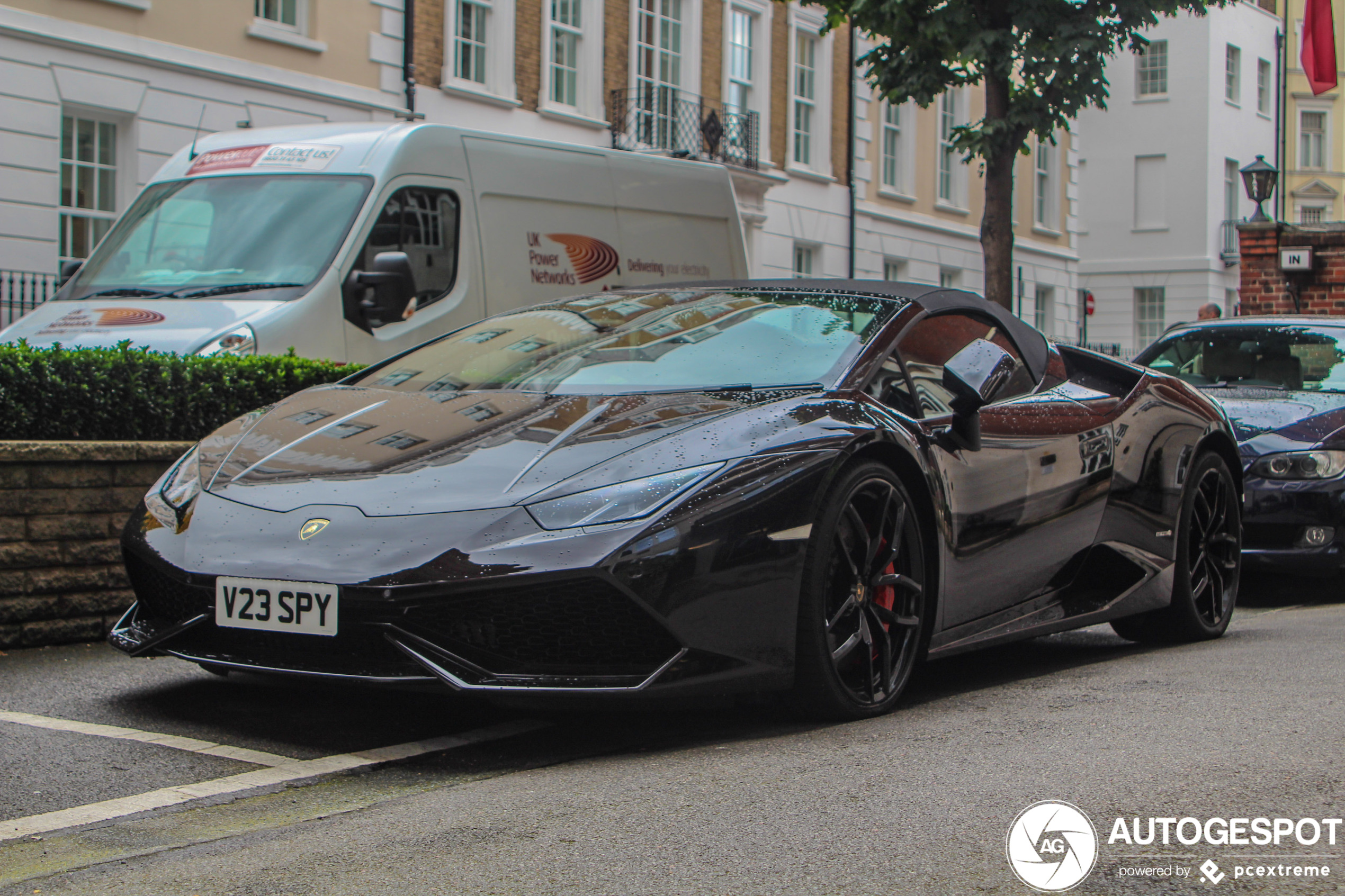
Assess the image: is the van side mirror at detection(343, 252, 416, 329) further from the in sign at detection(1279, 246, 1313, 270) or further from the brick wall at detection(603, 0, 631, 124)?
the brick wall at detection(603, 0, 631, 124)

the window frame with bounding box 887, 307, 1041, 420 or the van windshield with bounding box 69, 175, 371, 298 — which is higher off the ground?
the van windshield with bounding box 69, 175, 371, 298

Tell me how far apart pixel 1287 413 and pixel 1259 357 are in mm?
1049

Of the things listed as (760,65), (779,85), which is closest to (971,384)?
(760,65)

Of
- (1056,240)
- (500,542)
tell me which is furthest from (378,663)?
(1056,240)


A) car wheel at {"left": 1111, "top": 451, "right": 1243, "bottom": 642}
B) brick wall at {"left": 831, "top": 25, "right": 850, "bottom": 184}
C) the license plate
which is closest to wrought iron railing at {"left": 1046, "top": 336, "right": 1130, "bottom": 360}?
brick wall at {"left": 831, "top": 25, "right": 850, "bottom": 184}

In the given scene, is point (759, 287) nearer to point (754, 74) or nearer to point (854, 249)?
point (754, 74)

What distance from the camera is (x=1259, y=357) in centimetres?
952

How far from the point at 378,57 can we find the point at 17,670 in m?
17.0

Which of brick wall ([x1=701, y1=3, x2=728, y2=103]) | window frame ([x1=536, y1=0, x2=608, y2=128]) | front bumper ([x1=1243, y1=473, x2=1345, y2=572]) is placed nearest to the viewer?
front bumper ([x1=1243, y1=473, x2=1345, y2=572])

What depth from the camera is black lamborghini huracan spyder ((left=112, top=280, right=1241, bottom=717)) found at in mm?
3918

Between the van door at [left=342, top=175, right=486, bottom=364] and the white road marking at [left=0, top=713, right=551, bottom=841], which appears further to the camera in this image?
the van door at [left=342, top=175, right=486, bottom=364]

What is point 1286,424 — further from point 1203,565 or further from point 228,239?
point 228,239

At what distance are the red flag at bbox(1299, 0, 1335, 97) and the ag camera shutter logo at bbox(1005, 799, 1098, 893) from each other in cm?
1974

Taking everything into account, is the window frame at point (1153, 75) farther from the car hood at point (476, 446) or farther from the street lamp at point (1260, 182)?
the car hood at point (476, 446)
